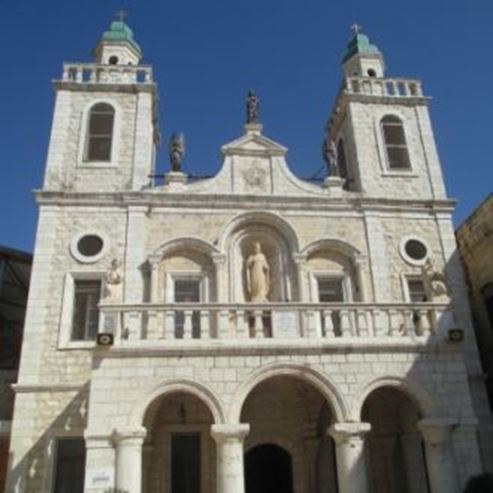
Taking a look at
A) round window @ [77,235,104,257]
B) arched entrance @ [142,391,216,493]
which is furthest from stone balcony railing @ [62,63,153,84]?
arched entrance @ [142,391,216,493]

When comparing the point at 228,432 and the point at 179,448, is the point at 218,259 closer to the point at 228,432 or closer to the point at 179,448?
the point at 179,448

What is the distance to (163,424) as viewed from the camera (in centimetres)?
1590

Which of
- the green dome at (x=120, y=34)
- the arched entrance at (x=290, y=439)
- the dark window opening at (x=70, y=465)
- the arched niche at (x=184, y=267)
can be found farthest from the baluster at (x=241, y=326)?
the green dome at (x=120, y=34)

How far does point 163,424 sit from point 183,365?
3983mm

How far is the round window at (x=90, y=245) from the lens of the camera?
17.6 m

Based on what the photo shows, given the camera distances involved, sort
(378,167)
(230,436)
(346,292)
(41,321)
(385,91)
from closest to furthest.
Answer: (230,436)
(41,321)
(346,292)
(378,167)
(385,91)

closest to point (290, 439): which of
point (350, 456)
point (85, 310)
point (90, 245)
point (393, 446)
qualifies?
point (393, 446)

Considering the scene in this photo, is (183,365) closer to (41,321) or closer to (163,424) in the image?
(163,424)

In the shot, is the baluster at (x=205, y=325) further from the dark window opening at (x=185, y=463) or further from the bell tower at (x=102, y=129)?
the bell tower at (x=102, y=129)

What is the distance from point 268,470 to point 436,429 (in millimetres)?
5622

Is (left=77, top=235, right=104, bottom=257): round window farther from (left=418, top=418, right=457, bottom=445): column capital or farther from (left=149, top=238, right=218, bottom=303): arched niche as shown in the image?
(left=418, top=418, right=457, bottom=445): column capital

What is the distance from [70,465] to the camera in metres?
15.0

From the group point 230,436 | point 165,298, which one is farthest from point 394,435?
point 165,298

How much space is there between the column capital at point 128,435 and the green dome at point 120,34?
1674 cm
